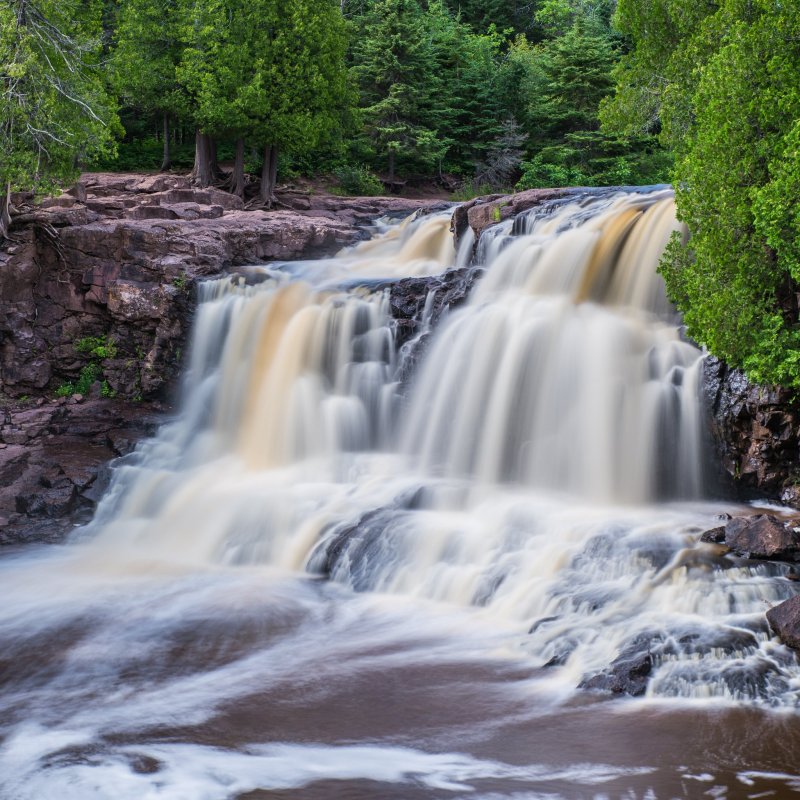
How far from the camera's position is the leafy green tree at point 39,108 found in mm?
17594

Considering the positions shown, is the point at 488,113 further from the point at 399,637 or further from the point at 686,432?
the point at 399,637

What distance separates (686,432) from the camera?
12.5 metres

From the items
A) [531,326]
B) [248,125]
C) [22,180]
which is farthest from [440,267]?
[248,125]

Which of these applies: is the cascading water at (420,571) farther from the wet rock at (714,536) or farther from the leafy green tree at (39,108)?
the leafy green tree at (39,108)

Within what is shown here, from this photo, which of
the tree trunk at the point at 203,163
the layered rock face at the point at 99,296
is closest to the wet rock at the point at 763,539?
the layered rock face at the point at 99,296

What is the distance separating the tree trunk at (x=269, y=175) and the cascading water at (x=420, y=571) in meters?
10.5

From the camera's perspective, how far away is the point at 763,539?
9602mm

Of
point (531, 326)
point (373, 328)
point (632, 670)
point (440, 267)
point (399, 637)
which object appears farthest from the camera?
point (440, 267)

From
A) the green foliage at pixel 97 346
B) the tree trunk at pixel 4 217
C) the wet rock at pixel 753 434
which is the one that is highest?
the tree trunk at pixel 4 217

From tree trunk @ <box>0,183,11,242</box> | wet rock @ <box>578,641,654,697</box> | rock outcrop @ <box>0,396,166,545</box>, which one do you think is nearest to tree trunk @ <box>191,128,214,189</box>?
tree trunk @ <box>0,183,11,242</box>

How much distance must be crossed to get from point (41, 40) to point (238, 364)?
26.2 feet

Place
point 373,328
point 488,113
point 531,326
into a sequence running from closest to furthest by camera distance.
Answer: point 531,326
point 373,328
point 488,113

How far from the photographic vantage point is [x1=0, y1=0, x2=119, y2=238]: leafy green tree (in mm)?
17594

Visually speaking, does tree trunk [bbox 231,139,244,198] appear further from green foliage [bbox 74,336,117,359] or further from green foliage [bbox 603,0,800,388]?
green foliage [bbox 603,0,800,388]
